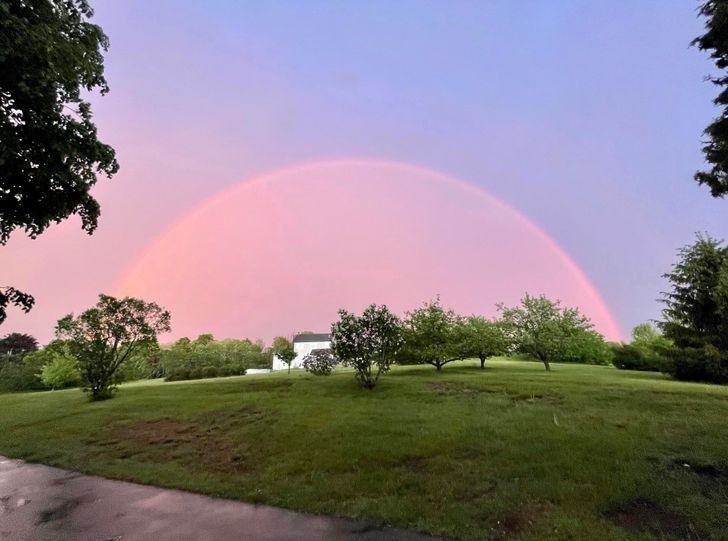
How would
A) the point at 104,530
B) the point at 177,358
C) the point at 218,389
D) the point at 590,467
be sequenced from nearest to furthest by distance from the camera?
the point at 104,530, the point at 590,467, the point at 218,389, the point at 177,358

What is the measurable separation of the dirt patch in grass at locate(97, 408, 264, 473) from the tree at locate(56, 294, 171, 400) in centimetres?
1182

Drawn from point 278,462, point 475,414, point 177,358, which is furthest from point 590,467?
point 177,358

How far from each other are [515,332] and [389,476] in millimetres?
27146

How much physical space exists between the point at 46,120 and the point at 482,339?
2943 cm

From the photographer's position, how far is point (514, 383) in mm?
21641

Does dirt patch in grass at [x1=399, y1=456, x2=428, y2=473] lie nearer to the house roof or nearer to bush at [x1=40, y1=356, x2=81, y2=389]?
bush at [x1=40, y1=356, x2=81, y2=389]

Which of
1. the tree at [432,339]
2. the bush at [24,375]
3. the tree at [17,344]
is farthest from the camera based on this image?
the tree at [17,344]

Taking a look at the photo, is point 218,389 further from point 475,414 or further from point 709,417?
point 709,417

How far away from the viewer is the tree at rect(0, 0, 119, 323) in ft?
23.5

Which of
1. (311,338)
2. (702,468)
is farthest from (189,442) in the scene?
(311,338)

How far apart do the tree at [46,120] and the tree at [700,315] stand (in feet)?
110

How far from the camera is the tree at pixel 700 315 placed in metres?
25.5

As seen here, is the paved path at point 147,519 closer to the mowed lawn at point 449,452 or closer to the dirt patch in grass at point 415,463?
the mowed lawn at point 449,452

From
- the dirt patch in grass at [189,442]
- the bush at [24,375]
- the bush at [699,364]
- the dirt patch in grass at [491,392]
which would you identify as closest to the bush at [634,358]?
the bush at [699,364]
